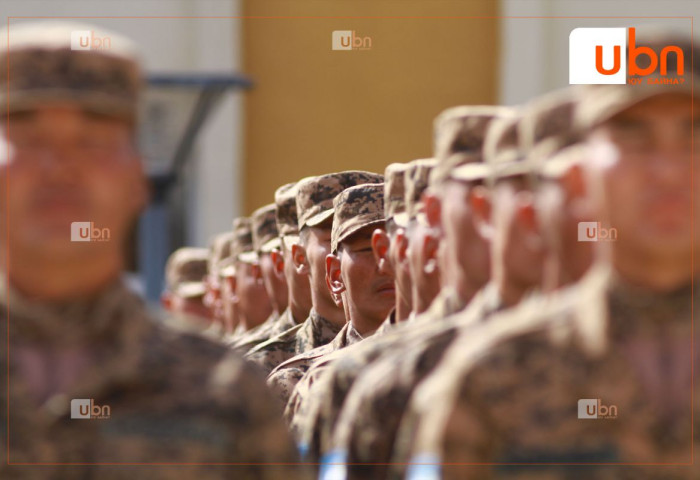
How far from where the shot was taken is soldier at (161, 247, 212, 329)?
15.5m

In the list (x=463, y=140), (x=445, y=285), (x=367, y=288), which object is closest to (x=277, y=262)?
(x=367, y=288)

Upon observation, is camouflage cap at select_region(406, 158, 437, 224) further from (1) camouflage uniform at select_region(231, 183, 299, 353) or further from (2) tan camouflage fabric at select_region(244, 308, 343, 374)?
(1) camouflage uniform at select_region(231, 183, 299, 353)

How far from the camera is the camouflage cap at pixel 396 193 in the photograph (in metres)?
6.37

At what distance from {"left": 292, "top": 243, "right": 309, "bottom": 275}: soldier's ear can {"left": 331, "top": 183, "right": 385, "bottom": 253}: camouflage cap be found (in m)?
1.27

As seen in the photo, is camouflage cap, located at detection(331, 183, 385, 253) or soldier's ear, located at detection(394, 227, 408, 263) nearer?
soldier's ear, located at detection(394, 227, 408, 263)

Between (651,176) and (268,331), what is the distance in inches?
253

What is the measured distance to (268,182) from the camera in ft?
49.1

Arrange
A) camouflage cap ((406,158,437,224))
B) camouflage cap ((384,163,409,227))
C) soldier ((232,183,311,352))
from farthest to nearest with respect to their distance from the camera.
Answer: soldier ((232,183,311,352))
camouflage cap ((384,163,409,227))
camouflage cap ((406,158,437,224))

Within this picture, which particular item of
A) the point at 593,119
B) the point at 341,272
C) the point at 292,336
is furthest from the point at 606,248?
the point at 292,336

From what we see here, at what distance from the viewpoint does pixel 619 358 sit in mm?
3637

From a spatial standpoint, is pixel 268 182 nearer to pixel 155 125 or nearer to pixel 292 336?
pixel 155 125

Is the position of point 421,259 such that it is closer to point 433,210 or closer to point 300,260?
point 433,210

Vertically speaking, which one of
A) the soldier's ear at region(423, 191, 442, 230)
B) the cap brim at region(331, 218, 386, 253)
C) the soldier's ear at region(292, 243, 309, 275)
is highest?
the soldier's ear at region(423, 191, 442, 230)

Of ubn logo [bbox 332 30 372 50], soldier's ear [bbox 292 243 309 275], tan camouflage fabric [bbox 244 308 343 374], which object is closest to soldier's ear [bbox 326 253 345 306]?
tan camouflage fabric [bbox 244 308 343 374]
